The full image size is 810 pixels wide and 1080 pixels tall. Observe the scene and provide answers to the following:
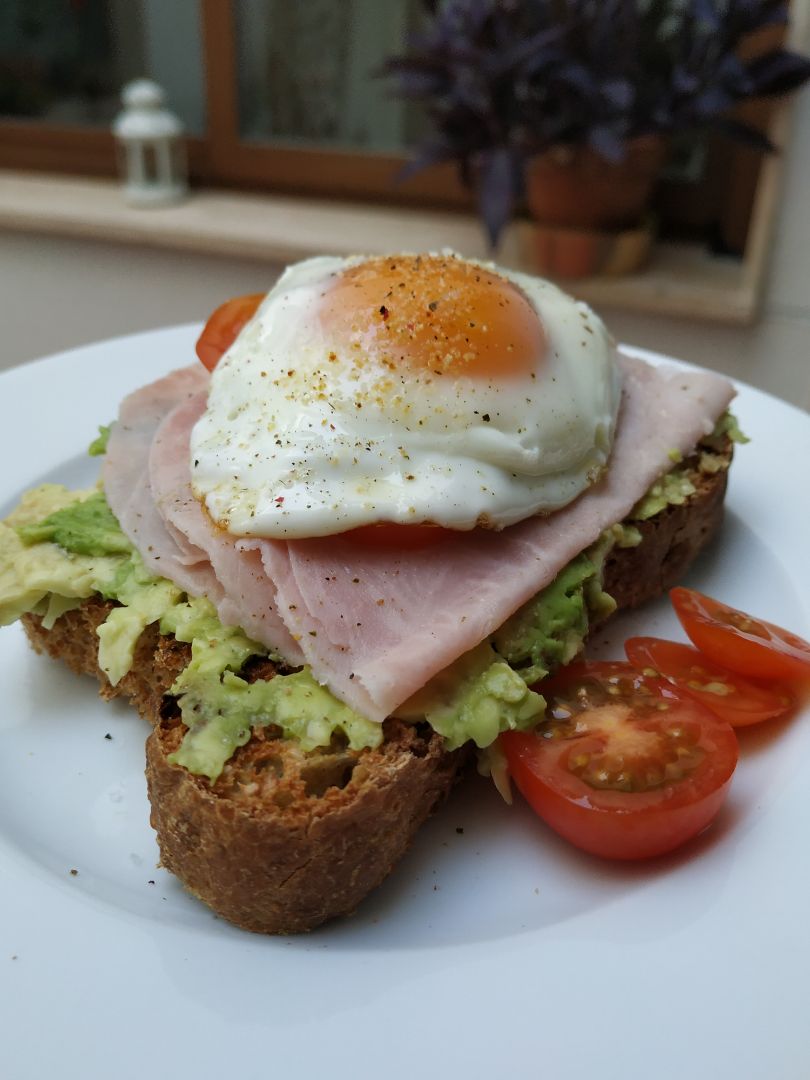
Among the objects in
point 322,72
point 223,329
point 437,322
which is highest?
point 322,72

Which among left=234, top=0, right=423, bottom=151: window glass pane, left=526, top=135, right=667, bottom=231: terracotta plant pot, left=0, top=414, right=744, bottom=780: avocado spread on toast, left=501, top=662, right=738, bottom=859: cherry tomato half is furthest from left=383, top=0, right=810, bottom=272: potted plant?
left=501, top=662, right=738, bottom=859: cherry tomato half

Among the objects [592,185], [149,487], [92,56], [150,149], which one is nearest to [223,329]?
[149,487]

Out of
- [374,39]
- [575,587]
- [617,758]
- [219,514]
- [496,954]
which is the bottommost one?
[496,954]

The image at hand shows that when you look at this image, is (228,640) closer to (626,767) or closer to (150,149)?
(626,767)

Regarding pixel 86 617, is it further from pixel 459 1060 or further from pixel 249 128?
pixel 249 128

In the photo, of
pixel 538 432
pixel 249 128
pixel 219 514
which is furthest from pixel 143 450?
pixel 249 128

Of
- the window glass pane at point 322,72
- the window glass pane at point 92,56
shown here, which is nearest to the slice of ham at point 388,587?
the window glass pane at point 322,72
